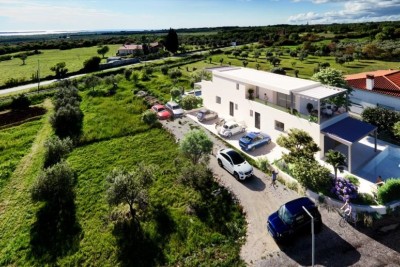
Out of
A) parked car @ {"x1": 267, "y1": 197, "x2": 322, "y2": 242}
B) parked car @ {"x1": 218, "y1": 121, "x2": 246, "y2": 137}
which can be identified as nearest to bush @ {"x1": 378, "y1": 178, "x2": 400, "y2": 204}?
parked car @ {"x1": 267, "y1": 197, "x2": 322, "y2": 242}

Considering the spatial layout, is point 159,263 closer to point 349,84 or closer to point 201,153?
point 201,153

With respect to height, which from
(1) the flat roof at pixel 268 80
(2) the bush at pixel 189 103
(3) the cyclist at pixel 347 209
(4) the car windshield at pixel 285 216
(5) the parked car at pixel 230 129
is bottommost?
(3) the cyclist at pixel 347 209

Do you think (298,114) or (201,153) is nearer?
(201,153)

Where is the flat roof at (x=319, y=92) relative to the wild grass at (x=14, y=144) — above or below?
above

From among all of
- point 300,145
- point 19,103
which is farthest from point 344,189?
point 19,103

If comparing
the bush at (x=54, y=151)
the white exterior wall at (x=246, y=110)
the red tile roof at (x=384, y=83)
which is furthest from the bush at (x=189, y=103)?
the red tile roof at (x=384, y=83)

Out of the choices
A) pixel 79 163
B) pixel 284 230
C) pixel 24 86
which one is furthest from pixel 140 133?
pixel 24 86

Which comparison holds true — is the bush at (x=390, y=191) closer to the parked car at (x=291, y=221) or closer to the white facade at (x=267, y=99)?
the parked car at (x=291, y=221)
